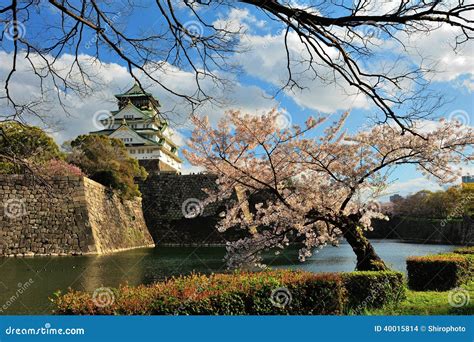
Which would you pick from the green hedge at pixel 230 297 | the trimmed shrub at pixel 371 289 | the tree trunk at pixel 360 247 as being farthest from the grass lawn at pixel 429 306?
the tree trunk at pixel 360 247

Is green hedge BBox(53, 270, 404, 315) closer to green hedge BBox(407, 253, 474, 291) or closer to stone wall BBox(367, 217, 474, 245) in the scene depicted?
green hedge BBox(407, 253, 474, 291)

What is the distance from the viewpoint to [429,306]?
608cm

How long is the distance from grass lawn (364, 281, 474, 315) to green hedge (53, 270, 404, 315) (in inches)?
14.9

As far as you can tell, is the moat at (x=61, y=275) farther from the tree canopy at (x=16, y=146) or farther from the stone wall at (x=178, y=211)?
the stone wall at (x=178, y=211)

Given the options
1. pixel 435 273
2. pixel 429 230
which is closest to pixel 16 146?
pixel 435 273

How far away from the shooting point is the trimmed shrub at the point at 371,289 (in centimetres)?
605

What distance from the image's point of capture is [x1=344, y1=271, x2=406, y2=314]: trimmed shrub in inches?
238

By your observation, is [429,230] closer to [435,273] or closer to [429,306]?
[435,273]

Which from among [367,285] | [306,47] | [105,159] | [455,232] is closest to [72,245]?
[105,159]

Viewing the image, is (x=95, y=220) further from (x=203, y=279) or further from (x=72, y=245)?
(x=203, y=279)

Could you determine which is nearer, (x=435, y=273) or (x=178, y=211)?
(x=435, y=273)

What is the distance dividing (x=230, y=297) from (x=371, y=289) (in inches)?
103

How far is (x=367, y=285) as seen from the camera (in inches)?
242

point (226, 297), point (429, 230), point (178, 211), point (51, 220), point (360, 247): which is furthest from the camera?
point (429, 230)
